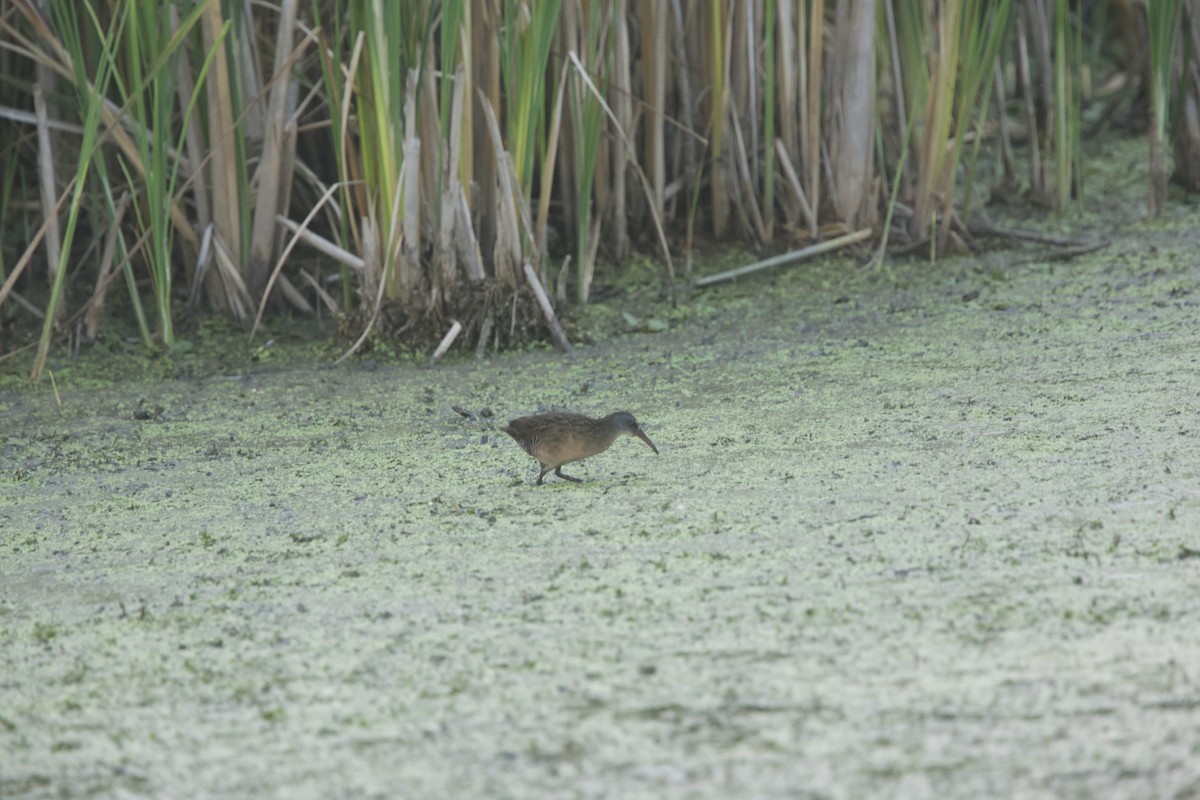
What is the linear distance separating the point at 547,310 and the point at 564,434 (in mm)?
1227

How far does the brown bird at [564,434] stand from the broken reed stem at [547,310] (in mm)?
1086

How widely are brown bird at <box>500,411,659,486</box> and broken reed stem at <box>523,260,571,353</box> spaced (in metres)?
1.09

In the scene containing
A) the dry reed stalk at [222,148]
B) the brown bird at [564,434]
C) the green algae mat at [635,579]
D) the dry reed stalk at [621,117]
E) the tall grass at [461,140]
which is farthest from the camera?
the dry reed stalk at [621,117]

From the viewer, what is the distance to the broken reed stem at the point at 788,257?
13.8 ft

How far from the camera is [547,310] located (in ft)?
12.1

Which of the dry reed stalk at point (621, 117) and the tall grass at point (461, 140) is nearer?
the tall grass at point (461, 140)

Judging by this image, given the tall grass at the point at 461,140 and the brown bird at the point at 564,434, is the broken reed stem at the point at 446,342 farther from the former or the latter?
the brown bird at the point at 564,434

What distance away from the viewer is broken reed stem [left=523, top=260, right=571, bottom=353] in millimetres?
3645

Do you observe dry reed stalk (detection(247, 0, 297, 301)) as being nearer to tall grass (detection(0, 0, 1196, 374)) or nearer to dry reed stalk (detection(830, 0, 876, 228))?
tall grass (detection(0, 0, 1196, 374))

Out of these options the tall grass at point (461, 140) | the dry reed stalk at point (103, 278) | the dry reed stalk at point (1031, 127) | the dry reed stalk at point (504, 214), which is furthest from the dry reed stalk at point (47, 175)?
the dry reed stalk at point (1031, 127)

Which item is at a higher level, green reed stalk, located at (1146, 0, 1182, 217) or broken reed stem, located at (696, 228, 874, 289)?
green reed stalk, located at (1146, 0, 1182, 217)

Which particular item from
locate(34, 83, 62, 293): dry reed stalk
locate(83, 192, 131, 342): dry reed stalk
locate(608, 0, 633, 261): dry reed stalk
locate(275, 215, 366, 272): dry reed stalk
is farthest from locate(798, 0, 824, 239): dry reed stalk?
locate(34, 83, 62, 293): dry reed stalk

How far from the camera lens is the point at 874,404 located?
9.84 ft

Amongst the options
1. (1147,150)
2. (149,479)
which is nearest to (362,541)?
(149,479)
